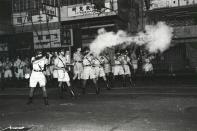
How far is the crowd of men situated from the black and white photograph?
0.13 ft

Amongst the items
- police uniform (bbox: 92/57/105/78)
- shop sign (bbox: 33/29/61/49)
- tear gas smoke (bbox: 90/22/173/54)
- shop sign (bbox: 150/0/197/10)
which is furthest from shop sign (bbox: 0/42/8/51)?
police uniform (bbox: 92/57/105/78)

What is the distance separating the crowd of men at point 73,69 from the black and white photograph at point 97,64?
0.13 feet

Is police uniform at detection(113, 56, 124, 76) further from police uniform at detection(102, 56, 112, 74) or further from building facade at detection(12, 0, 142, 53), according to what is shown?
building facade at detection(12, 0, 142, 53)

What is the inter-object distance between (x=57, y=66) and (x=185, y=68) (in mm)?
13562

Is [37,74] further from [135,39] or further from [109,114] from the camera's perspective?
[135,39]

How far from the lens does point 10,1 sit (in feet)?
92.5

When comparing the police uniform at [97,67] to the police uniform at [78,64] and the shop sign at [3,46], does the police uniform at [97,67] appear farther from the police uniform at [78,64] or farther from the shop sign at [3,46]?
the shop sign at [3,46]

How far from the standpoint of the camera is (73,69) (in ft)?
63.2

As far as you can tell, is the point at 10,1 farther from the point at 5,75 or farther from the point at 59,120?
the point at 59,120

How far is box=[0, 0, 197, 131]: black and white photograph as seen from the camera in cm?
930

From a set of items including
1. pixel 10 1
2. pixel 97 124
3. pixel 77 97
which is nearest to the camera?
pixel 97 124

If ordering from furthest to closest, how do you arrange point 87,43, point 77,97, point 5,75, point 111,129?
point 87,43 < point 5,75 < point 77,97 < point 111,129

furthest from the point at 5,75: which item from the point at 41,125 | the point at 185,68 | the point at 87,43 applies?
the point at 41,125

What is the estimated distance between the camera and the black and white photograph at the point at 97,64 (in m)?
9.30
